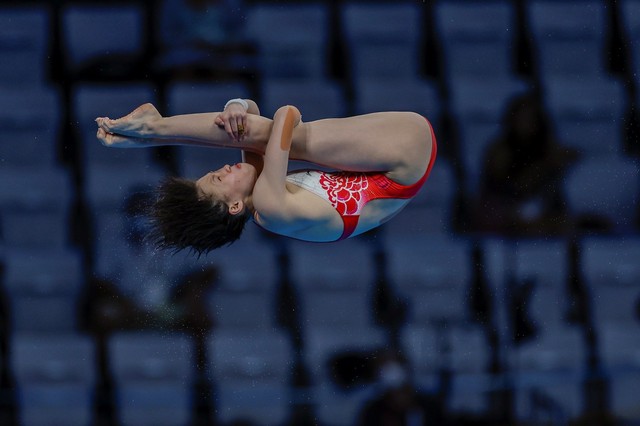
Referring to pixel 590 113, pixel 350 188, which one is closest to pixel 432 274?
pixel 590 113

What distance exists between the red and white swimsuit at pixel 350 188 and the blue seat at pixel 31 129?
203 centimetres

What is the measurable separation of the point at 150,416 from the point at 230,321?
51cm

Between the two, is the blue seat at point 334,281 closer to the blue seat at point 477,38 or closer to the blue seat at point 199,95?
the blue seat at point 199,95

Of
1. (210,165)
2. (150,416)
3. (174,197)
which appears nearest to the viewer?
(174,197)

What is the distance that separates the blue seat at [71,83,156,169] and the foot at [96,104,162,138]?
5.58 ft

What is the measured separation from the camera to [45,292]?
13.8 ft

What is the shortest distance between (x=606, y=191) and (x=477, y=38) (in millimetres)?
965

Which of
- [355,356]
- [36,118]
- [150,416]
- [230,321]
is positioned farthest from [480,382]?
[36,118]

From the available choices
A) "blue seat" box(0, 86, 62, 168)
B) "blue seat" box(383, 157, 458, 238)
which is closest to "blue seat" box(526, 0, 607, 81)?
"blue seat" box(383, 157, 458, 238)

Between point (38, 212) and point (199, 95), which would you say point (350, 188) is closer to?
point (199, 95)

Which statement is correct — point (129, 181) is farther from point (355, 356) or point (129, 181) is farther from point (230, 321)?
point (355, 356)

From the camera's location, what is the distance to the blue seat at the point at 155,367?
405 cm

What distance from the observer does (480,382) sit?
4.10m

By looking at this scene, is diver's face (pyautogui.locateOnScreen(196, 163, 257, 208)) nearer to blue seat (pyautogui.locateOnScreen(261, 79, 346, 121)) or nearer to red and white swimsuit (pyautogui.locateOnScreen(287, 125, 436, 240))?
red and white swimsuit (pyautogui.locateOnScreen(287, 125, 436, 240))
